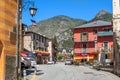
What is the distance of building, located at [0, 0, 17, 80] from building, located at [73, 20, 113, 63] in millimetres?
65468

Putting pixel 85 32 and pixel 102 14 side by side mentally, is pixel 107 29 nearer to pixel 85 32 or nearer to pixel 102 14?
pixel 85 32

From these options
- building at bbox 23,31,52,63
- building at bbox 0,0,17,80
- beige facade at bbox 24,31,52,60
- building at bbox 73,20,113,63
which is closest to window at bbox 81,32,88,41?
building at bbox 73,20,113,63

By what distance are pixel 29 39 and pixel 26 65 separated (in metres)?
49.1

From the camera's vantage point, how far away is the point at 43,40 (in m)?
107

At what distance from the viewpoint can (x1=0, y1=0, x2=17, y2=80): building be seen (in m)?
17.2

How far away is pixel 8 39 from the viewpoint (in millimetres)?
18141

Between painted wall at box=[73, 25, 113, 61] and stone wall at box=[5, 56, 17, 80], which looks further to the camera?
painted wall at box=[73, 25, 113, 61]

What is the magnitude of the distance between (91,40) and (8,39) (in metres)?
71.7

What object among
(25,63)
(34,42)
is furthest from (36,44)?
(25,63)

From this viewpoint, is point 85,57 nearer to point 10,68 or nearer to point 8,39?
point 10,68

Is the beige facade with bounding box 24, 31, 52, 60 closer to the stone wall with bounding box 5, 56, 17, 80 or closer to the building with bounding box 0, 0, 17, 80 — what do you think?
the stone wall with bounding box 5, 56, 17, 80

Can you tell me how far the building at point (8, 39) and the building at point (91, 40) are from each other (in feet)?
215

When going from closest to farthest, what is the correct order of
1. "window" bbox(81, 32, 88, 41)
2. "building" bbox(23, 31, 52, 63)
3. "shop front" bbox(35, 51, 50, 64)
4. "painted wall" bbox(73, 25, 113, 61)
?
"painted wall" bbox(73, 25, 113, 61), "window" bbox(81, 32, 88, 41), "building" bbox(23, 31, 52, 63), "shop front" bbox(35, 51, 50, 64)

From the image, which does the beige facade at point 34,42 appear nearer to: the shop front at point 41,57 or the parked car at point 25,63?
the shop front at point 41,57
